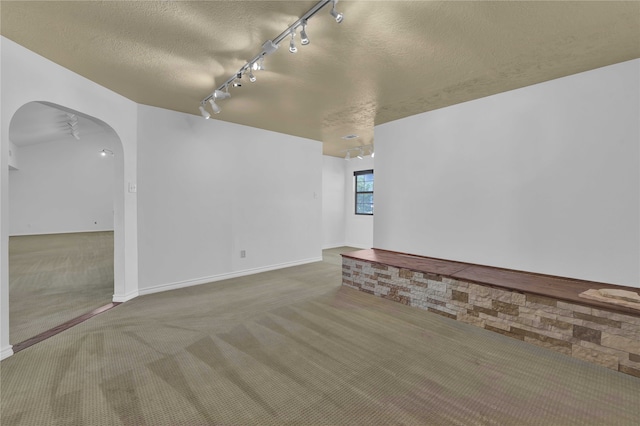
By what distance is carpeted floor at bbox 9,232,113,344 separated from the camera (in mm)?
2945

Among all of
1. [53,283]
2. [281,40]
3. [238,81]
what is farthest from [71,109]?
[53,283]

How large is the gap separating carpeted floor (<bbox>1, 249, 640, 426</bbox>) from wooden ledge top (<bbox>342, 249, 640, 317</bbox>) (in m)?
0.48

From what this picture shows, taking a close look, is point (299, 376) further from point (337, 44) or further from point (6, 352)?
point (337, 44)

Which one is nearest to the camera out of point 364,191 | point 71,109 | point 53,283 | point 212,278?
point 71,109

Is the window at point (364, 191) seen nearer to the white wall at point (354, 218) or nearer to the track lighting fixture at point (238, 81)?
the white wall at point (354, 218)

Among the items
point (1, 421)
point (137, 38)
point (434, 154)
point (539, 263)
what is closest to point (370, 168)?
point (434, 154)

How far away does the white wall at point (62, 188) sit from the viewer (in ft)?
29.4

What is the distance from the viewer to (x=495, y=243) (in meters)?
3.31

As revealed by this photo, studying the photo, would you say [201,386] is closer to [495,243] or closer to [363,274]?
[363,274]

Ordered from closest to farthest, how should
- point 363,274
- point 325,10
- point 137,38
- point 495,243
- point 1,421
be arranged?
point 1,421
point 325,10
point 137,38
point 495,243
point 363,274

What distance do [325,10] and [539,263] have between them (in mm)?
3229

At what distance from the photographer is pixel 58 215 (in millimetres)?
9516

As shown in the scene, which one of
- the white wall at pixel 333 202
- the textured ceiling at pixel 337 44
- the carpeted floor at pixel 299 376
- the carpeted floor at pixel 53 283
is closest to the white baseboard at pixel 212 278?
the carpeted floor at pixel 53 283

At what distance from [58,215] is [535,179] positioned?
13.2 metres
